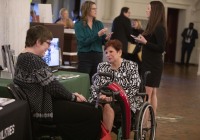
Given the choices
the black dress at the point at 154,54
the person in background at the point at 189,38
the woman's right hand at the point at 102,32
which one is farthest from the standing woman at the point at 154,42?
the person in background at the point at 189,38

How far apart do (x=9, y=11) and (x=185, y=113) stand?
Result: 309cm

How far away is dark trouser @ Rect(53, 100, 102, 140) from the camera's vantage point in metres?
3.26

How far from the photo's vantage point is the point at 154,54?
4863 millimetres

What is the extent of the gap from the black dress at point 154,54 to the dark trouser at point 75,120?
168 centimetres

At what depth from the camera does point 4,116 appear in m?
2.73

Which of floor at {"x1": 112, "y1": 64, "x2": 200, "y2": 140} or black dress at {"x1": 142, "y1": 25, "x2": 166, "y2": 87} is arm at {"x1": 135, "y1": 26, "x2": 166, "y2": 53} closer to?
black dress at {"x1": 142, "y1": 25, "x2": 166, "y2": 87}

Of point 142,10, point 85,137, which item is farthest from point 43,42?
point 142,10

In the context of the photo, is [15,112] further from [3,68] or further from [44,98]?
[3,68]

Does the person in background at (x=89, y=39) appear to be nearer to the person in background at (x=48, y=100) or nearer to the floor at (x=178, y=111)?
the floor at (x=178, y=111)

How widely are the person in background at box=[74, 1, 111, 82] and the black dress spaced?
1.78 ft

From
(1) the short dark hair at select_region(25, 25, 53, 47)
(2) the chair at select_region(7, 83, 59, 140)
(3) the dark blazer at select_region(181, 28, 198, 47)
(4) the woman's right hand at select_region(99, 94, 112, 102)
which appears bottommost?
(3) the dark blazer at select_region(181, 28, 198, 47)

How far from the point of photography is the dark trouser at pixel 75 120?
10.7 ft

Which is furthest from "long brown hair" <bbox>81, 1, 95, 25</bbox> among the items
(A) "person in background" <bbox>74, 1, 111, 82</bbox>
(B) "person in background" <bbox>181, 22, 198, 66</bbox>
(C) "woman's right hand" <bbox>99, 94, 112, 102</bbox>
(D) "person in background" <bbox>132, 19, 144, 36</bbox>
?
(B) "person in background" <bbox>181, 22, 198, 66</bbox>

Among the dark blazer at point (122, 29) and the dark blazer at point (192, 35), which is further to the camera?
the dark blazer at point (192, 35)
